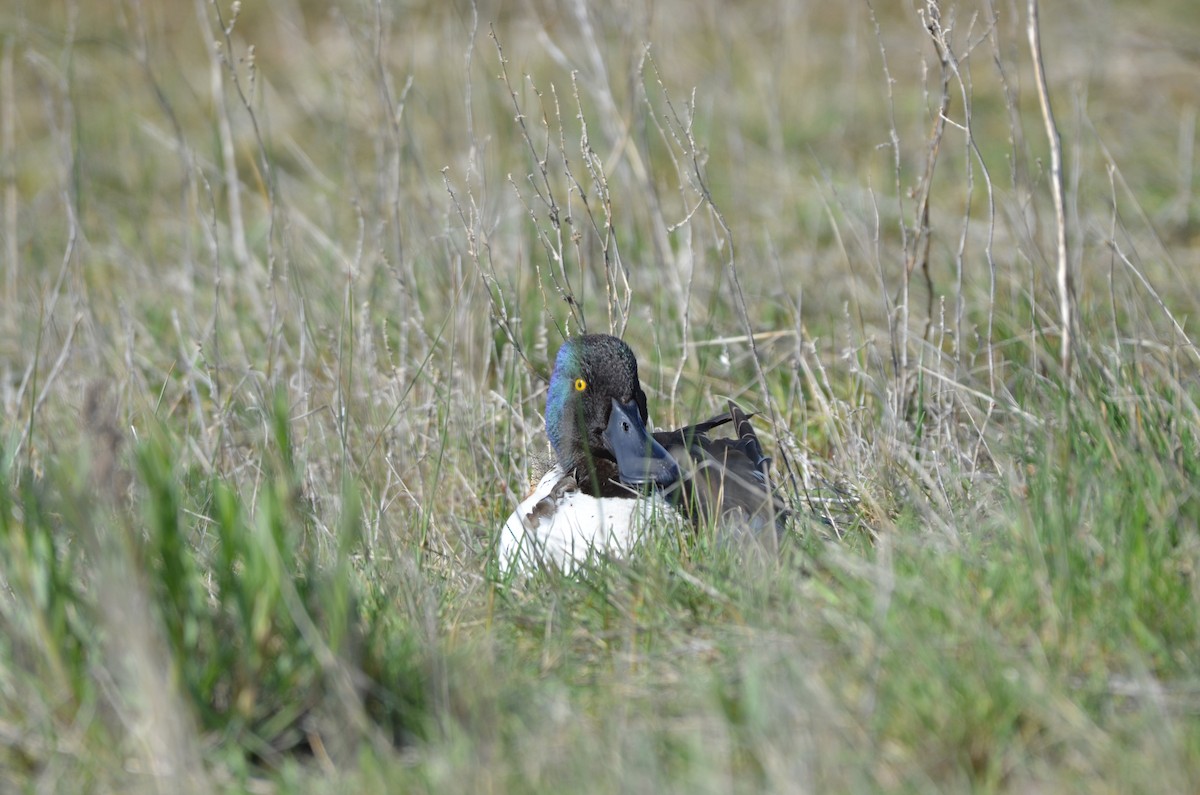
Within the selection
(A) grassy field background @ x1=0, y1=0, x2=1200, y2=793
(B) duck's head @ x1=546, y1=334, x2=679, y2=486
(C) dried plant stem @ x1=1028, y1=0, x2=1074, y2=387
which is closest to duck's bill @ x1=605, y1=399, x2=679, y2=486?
(B) duck's head @ x1=546, y1=334, x2=679, y2=486

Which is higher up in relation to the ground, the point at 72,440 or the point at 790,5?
the point at 790,5

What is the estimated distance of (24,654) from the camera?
2.12 m

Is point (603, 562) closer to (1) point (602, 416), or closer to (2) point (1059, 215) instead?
(1) point (602, 416)

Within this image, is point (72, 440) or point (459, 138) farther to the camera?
point (459, 138)

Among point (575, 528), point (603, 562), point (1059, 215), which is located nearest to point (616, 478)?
point (575, 528)

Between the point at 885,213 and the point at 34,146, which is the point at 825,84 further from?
the point at 34,146

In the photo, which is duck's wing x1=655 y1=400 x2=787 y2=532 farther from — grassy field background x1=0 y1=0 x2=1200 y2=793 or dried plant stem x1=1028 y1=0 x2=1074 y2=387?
dried plant stem x1=1028 y1=0 x2=1074 y2=387

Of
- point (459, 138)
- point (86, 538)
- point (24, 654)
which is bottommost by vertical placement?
point (24, 654)

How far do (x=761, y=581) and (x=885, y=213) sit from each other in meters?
3.53

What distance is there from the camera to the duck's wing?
2896 mm

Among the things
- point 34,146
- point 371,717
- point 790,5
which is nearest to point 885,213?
point 790,5

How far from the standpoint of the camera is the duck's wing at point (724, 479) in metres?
2.90

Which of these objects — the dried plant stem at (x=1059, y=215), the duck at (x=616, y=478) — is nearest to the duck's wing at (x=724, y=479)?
the duck at (x=616, y=478)

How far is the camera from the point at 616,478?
10.7 feet
